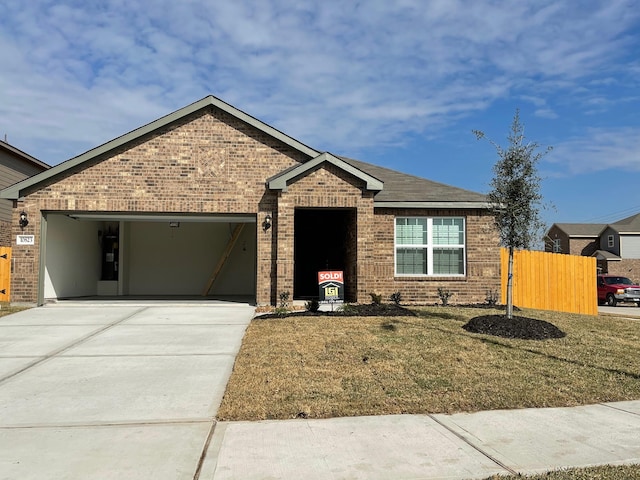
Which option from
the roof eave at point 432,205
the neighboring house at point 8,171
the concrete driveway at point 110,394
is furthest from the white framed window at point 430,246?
the neighboring house at point 8,171

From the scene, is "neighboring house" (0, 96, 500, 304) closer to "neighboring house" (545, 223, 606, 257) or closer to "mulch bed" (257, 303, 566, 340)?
"mulch bed" (257, 303, 566, 340)

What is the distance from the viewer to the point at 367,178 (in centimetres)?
1345

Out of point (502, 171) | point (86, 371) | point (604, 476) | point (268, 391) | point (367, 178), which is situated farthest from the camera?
point (367, 178)

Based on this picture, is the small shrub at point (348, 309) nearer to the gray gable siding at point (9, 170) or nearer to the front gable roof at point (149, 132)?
the front gable roof at point (149, 132)

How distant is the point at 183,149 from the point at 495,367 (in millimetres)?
10006

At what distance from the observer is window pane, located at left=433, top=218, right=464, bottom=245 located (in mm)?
14578

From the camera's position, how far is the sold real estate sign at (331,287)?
40.2ft

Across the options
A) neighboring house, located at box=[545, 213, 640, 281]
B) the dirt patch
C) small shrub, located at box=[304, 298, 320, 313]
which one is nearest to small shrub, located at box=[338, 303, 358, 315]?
small shrub, located at box=[304, 298, 320, 313]

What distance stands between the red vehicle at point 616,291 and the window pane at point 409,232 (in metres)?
17.8

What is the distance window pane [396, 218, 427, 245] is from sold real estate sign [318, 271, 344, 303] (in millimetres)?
2887

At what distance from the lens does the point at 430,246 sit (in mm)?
14523

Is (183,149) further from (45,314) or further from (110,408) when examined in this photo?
(110,408)

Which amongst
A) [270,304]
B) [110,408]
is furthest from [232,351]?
[270,304]

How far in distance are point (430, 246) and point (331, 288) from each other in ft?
12.3
